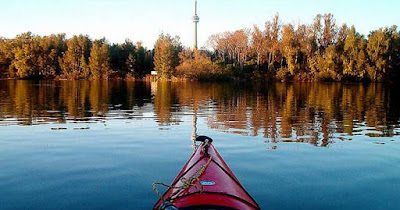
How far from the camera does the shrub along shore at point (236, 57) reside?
244 feet

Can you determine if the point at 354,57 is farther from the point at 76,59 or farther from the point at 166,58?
the point at 76,59

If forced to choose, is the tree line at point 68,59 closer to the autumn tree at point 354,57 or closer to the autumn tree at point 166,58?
the autumn tree at point 166,58

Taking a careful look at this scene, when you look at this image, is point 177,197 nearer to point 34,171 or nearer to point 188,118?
point 34,171

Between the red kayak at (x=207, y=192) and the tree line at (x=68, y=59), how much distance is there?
301 feet

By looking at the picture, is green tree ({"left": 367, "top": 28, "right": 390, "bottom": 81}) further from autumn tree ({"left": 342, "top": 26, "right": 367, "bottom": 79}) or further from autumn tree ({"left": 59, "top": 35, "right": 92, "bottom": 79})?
autumn tree ({"left": 59, "top": 35, "right": 92, "bottom": 79})

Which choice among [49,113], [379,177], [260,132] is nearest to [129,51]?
[49,113]

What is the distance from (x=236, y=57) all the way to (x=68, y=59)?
4759cm

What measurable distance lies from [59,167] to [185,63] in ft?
236

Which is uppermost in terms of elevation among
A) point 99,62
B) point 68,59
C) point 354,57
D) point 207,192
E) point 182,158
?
point 68,59

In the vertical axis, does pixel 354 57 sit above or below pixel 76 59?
below

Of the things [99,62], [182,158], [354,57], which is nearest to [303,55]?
[354,57]

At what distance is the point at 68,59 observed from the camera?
95.1 m

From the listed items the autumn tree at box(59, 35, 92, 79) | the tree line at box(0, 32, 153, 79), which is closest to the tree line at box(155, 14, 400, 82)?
the tree line at box(0, 32, 153, 79)

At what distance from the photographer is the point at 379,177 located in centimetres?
873
